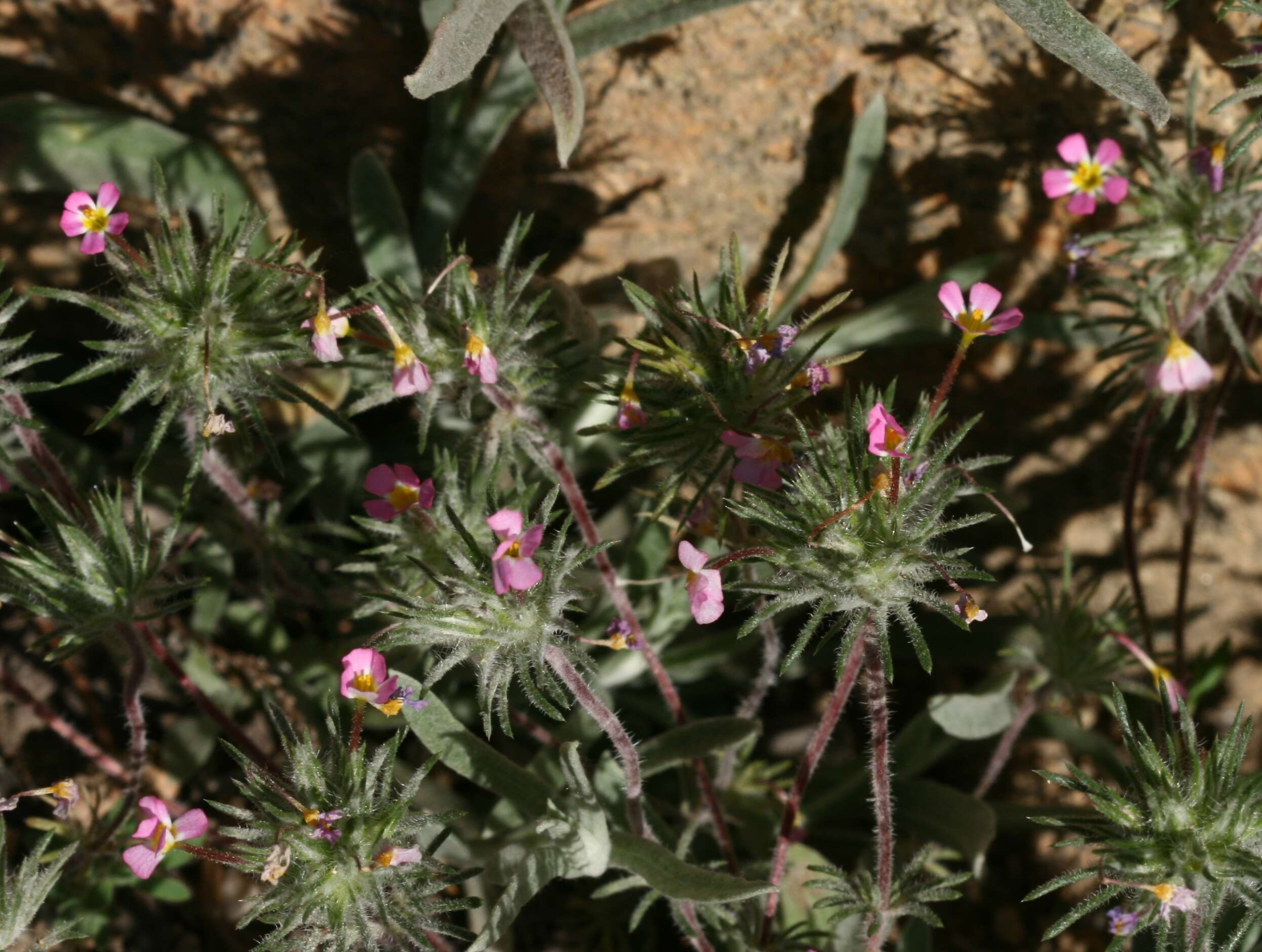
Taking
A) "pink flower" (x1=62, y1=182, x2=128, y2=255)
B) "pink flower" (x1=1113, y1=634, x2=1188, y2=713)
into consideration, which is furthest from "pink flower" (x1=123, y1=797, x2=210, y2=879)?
"pink flower" (x1=1113, y1=634, x2=1188, y2=713)

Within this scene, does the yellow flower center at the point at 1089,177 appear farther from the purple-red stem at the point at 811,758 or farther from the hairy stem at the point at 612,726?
the hairy stem at the point at 612,726

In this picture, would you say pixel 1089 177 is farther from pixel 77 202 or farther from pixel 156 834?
pixel 156 834

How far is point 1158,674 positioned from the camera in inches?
93.0

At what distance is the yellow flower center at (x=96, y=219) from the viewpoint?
2309mm

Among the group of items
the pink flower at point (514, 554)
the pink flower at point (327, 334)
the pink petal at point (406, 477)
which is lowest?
the pink petal at point (406, 477)

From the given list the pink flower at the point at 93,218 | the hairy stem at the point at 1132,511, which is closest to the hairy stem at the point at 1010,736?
the hairy stem at the point at 1132,511

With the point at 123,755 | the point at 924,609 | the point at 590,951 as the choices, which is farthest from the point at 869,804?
the point at 123,755

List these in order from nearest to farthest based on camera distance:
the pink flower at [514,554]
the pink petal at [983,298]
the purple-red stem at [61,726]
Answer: the pink flower at [514,554]
the pink petal at [983,298]
the purple-red stem at [61,726]

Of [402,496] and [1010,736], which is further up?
[402,496]

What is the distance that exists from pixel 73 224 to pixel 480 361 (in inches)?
35.5

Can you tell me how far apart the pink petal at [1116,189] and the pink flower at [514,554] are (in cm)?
163

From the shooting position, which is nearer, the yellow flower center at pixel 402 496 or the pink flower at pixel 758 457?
the pink flower at pixel 758 457

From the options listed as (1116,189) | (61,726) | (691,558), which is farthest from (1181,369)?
(61,726)

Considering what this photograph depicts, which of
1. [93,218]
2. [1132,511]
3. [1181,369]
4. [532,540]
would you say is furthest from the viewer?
[1132,511]
